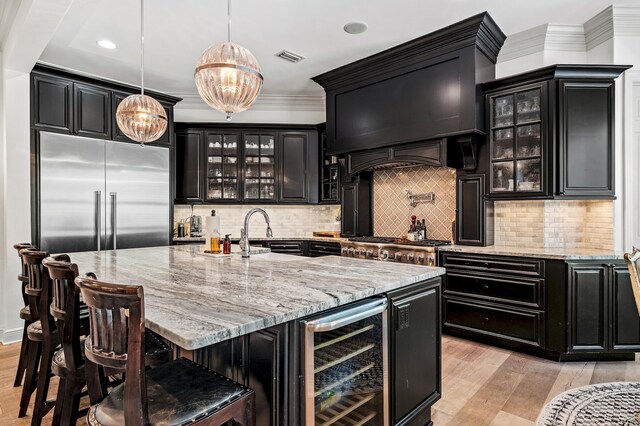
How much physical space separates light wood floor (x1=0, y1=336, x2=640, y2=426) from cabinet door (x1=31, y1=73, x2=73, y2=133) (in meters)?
2.37

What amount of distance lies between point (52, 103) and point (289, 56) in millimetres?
2713

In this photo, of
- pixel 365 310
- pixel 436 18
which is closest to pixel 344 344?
pixel 365 310

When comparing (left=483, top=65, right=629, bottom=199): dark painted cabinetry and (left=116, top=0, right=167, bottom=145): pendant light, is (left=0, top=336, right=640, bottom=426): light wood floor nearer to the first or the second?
(left=483, top=65, right=629, bottom=199): dark painted cabinetry

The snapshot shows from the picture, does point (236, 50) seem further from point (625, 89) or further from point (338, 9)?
point (625, 89)

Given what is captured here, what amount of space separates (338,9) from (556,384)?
358 centimetres

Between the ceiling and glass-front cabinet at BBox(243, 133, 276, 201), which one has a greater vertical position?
the ceiling

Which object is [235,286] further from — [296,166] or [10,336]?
[296,166]

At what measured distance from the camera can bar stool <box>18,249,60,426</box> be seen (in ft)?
6.34

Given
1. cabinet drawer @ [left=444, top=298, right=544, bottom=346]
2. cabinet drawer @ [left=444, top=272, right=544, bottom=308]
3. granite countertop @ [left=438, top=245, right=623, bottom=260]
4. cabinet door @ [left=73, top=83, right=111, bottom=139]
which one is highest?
cabinet door @ [left=73, top=83, right=111, bottom=139]

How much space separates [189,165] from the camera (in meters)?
5.69

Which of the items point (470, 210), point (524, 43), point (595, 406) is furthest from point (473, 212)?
point (595, 406)

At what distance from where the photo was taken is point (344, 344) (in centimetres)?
167

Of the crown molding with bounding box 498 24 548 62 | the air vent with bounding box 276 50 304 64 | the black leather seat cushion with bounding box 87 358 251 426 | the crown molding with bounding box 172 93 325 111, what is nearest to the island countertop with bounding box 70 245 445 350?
the black leather seat cushion with bounding box 87 358 251 426

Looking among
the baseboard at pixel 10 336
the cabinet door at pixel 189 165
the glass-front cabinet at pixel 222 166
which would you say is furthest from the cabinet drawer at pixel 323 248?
the baseboard at pixel 10 336
